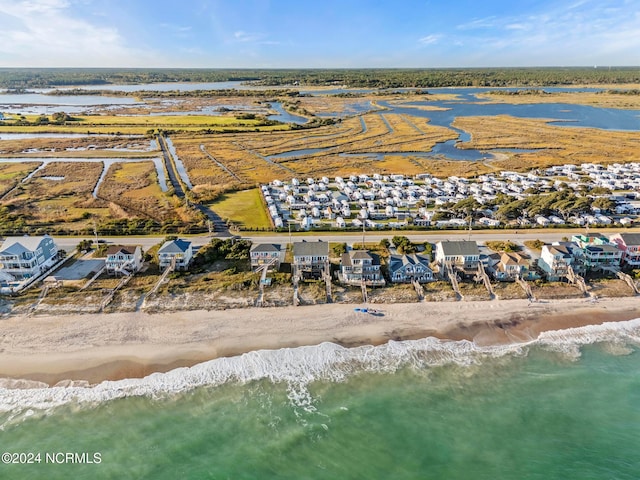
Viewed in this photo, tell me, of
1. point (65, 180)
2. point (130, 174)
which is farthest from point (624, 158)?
point (65, 180)

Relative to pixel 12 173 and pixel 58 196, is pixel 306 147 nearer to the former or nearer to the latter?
pixel 58 196

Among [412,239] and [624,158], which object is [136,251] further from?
[624,158]

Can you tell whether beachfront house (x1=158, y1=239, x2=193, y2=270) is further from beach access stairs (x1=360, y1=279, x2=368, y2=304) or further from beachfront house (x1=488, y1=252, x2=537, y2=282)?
beachfront house (x1=488, y1=252, x2=537, y2=282)

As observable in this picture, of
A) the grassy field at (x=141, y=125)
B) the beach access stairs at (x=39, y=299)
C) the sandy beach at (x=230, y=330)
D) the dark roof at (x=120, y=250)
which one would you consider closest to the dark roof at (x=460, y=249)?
the sandy beach at (x=230, y=330)

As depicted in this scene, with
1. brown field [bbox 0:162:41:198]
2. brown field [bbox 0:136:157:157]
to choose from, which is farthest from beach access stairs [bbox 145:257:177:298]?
brown field [bbox 0:136:157:157]

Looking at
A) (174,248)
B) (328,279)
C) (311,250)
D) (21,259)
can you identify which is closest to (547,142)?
(311,250)

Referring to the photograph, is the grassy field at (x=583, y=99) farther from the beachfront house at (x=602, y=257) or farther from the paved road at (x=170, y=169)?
the beachfront house at (x=602, y=257)

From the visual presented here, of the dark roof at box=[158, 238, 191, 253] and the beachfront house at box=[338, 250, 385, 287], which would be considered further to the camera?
the dark roof at box=[158, 238, 191, 253]
